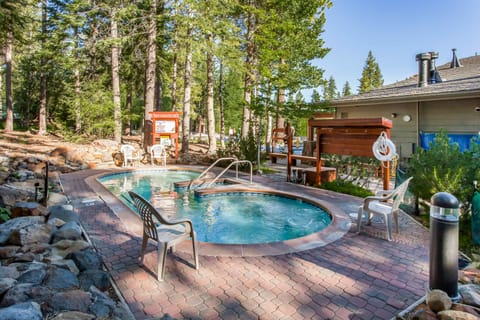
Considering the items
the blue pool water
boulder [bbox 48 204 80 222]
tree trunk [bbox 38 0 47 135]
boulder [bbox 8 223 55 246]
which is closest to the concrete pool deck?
boulder [bbox 48 204 80 222]

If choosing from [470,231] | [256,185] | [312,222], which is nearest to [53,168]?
[256,185]

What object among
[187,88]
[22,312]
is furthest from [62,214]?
[187,88]

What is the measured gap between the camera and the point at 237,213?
6.96 meters

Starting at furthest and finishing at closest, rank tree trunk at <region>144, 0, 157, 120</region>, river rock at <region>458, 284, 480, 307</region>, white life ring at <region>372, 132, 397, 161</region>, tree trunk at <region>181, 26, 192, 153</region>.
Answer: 1. tree trunk at <region>144, 0, 157, 120</region>
2. tree trunk at <region>181, 26, 192, 153</region>
3. white life ring at <region>372, 132, 397, 161</region>
4. river rock at <region>458, 284, 480, 307</region>

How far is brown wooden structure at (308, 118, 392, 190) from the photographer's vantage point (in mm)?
6793

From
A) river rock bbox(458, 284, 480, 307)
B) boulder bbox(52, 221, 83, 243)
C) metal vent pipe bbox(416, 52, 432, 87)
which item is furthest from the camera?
metal vent pipe bbox(416, 52, 432, 87)

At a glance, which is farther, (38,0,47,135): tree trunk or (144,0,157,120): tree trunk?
(38,0,47,135): tree trunk

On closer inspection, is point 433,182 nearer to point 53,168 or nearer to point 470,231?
point 470,231

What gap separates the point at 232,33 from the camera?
1491 centimetres

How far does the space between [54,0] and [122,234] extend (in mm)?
17092

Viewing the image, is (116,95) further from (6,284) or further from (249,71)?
(6,284)

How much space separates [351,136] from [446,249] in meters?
5.11

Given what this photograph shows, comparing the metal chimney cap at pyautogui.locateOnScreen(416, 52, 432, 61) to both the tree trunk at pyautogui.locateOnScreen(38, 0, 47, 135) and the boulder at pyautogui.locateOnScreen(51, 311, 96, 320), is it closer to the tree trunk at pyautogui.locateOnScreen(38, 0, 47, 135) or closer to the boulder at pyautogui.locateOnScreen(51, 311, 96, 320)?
the boulder at pyautogui.locateOnScreen(51, 311, 96, 320)

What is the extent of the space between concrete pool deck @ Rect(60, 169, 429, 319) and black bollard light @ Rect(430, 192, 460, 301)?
0.33 meters
